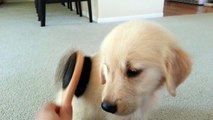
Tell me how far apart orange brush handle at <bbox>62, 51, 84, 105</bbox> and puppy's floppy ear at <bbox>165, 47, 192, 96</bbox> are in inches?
9.6

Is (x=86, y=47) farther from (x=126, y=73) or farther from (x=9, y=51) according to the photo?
(x=126, y=73)

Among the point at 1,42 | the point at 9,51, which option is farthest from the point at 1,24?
the point at 9,51

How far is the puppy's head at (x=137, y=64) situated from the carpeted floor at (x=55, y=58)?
344 mm

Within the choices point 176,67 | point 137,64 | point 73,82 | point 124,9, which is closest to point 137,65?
point 137,64

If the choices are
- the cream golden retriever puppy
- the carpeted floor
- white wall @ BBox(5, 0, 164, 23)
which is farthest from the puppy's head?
white wall @ BBox(5, 0, 164, 23)

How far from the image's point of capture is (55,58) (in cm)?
155

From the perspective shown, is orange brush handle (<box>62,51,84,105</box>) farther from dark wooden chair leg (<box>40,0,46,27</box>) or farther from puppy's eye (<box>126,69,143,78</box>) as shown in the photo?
dark wooden chair leg (<box>40,0,46,27</box>)

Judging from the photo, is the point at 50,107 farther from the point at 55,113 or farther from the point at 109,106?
the point at 109,106

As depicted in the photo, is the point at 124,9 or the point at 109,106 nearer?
the point at 109,106

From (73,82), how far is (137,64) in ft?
0.71

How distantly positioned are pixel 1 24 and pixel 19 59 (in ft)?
3.94

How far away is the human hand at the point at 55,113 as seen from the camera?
727 millimetres

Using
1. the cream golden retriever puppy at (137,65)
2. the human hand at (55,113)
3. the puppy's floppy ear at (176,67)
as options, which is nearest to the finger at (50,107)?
the human hand at (55,113)

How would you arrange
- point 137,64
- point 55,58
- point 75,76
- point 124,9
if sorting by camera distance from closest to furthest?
point 137,64 → point 75,76 → point 55,58 → point 124,9
